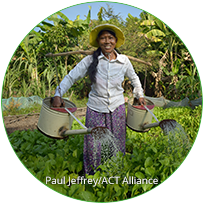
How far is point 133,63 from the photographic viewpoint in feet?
7.79

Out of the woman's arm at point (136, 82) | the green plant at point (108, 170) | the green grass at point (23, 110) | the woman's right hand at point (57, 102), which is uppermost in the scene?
the woman's arm at point (136, 82)

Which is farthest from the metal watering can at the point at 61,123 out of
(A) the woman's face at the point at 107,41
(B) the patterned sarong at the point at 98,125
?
(A) the woman's face at the point at 107,41

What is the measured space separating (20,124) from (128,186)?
171 centimetres

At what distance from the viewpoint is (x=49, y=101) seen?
1.59 m

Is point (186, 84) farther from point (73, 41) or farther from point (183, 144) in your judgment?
point (73, 41)

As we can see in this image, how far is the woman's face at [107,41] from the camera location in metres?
1.57

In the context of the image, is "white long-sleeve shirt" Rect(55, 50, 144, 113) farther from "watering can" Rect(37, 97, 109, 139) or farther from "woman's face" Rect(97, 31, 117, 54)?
"watering can" Rect(37, 97, 109, 139)

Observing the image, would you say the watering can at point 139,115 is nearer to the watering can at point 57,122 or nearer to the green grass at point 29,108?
the watering can at point 57,122

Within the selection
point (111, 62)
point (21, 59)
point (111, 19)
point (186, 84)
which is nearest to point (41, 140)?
point (21, 59)

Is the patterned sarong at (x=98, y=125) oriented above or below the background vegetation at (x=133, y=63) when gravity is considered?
below

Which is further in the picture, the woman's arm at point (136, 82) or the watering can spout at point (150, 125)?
the woman's arm at point (136, 82)

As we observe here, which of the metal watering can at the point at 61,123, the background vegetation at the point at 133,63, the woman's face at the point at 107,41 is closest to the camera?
the metal watering can at the point at 61,123

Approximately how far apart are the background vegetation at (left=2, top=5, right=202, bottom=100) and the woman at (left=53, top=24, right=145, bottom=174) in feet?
2.02

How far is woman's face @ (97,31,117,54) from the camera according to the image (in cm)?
157
